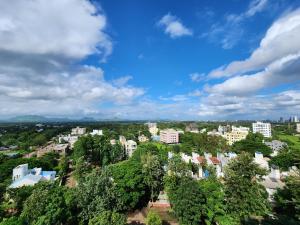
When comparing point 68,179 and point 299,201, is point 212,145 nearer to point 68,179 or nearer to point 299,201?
point 68,179

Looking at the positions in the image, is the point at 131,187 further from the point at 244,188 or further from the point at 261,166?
the point at 261,166

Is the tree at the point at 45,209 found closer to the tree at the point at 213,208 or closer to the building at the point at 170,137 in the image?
the tree at the point at 213,208

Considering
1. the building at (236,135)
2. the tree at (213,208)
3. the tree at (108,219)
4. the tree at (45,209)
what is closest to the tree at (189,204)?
the tree at (213,208)

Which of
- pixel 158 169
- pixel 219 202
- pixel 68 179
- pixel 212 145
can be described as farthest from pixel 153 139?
pixel 219 202

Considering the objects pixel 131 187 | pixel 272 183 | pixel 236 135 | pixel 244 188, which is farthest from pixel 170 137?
pixel 244 188

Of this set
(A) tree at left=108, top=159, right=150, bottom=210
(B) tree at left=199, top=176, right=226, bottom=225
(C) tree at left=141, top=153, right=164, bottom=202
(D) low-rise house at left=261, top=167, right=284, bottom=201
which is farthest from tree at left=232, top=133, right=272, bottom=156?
(B) tree at left=199, top=176, right=226, bottom=225
